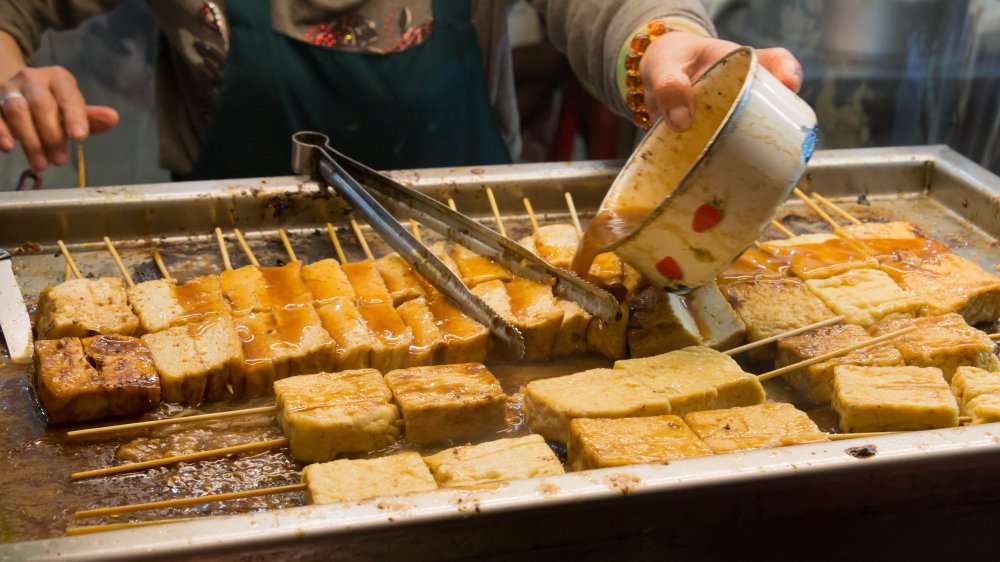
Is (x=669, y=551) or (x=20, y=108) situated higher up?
(x=20, y=108)

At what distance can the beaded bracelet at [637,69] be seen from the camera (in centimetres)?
357

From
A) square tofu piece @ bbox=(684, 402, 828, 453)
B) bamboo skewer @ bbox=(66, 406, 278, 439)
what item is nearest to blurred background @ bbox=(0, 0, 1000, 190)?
square tofu piece @ bbox=(684, 402, 828, 453)

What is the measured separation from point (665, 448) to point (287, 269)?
1.45 meters

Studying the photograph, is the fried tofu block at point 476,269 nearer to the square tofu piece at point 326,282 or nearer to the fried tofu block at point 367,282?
the fried tofu block at point 367,282

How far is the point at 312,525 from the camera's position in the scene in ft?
6.77

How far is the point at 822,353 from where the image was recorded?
3.03 metres

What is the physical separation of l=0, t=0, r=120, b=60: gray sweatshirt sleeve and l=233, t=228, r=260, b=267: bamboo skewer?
1.10m

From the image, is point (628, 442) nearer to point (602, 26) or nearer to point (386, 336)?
point (386, 336)

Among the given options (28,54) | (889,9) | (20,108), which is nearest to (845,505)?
(20,108)

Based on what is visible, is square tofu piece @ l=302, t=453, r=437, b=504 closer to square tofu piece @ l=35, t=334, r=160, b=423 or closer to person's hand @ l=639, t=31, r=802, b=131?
square tofu piece @ l=35, t=334, r=160, b=423

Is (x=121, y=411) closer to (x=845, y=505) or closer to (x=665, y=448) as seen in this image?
(x=665, y=448)

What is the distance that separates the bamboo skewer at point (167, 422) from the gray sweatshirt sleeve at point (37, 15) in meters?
1.84

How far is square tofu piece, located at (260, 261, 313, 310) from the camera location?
310cm

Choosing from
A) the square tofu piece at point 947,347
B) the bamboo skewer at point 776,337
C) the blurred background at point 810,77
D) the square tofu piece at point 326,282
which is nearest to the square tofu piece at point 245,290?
the square tofu piece at point 326,282
